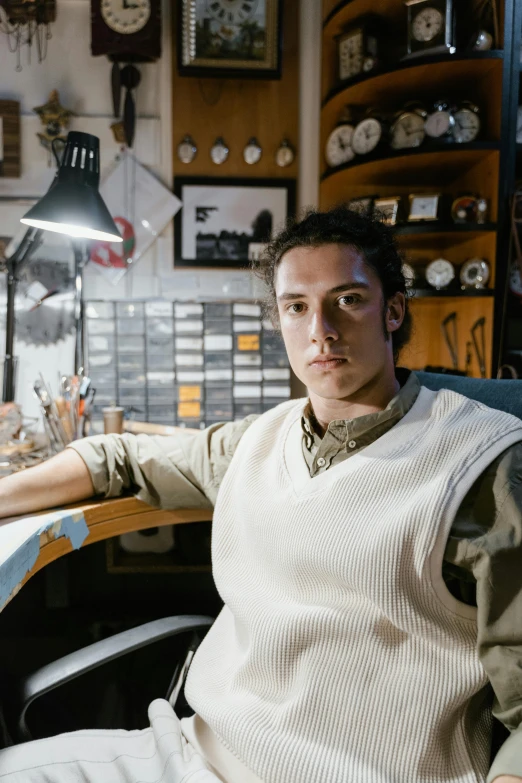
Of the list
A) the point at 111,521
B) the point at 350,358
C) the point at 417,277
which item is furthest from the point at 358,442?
the point at 417,277

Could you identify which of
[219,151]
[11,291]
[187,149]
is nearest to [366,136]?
[219,151]

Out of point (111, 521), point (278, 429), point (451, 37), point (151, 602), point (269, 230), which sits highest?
point (451, 37)

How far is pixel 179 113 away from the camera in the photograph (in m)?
2.59

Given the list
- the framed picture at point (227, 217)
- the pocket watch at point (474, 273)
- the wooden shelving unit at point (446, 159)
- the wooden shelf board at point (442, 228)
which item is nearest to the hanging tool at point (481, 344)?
the wooden shelving unit at point (446, 159)

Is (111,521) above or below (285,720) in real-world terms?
above

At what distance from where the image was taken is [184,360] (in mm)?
2654

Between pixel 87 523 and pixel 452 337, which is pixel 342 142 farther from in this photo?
pixel 87 523

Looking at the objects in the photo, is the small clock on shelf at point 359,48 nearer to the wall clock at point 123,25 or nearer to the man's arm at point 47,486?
the wall clock at point 123,25

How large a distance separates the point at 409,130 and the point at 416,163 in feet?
0.40

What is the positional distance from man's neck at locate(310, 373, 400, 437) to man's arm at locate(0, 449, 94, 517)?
0.53m

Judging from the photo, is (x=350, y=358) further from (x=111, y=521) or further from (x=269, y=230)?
(x=269, y=230)

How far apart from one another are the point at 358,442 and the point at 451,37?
1.89 metres

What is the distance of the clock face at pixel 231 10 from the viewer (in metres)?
2.44

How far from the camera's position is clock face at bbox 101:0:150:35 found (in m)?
2.43
